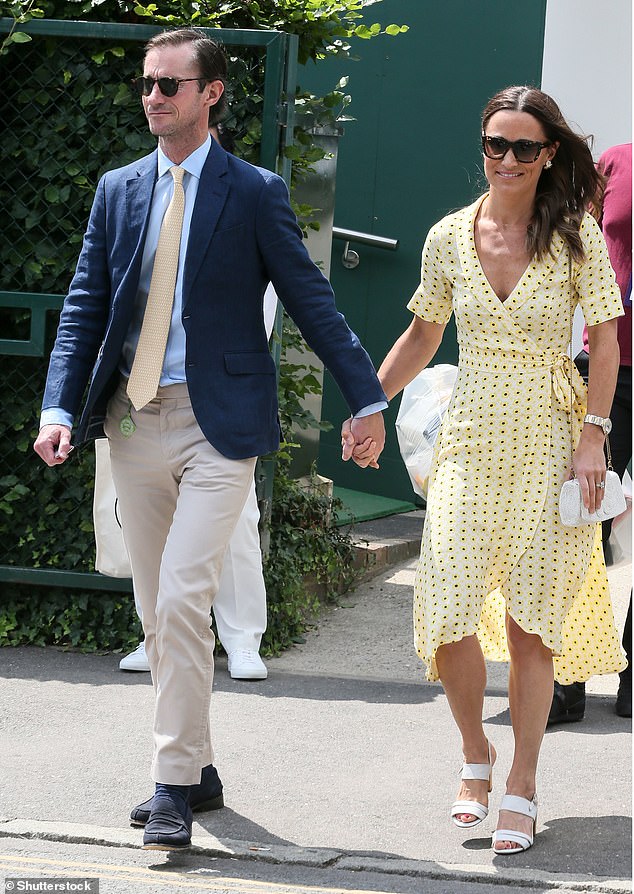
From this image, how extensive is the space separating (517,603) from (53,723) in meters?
1.94

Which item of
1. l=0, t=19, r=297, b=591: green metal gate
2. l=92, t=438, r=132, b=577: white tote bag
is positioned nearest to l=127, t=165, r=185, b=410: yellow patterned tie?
l=92, t=438, r=132, b=577: white tote bag

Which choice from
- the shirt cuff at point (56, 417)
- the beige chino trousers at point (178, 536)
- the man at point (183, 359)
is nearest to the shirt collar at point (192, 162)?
the man at point (183, 359)

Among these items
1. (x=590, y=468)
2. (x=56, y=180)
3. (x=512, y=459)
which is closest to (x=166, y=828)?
(x=512, y=459)

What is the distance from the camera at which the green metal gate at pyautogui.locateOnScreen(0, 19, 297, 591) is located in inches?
221

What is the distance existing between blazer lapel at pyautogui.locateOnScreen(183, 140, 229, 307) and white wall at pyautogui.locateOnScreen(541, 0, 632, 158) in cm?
422

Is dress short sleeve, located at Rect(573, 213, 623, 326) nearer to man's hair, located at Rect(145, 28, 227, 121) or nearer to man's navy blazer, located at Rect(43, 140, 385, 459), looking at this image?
man's navy blazer, located at Rect(43, 140, 385, 459)

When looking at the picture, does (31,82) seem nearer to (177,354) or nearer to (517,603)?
(177,354)

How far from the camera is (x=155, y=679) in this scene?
13.1ft

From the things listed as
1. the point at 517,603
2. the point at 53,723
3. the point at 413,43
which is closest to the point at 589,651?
the point at 517,603

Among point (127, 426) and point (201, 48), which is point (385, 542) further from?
point (201, 48)

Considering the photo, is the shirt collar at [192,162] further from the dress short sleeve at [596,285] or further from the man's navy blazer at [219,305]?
the dress short sleeve at [596,285]

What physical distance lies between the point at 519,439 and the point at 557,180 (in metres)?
0.77

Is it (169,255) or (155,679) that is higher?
(169,255)

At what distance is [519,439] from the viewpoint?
155 inches
